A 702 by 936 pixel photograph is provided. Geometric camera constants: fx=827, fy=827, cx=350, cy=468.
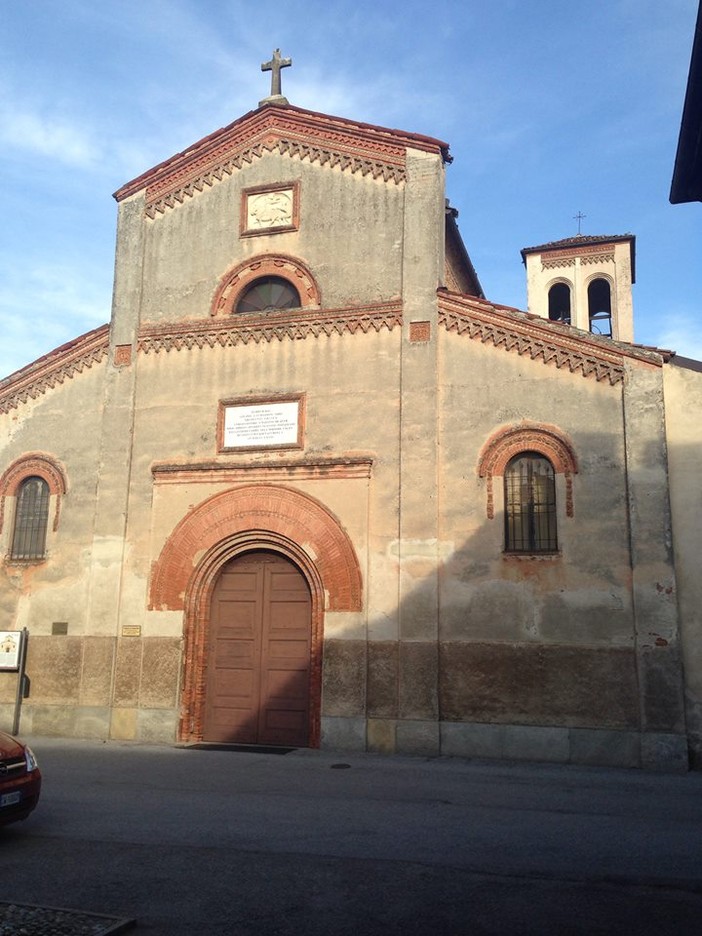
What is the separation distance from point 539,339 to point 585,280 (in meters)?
18.4

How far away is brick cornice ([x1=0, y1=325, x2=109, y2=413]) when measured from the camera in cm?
1596

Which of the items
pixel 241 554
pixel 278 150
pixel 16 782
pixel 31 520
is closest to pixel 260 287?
pixel 278 150

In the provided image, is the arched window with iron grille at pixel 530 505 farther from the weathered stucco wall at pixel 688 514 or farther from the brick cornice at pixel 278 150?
the brick cornice at pixel 278 150

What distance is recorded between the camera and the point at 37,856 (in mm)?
7031

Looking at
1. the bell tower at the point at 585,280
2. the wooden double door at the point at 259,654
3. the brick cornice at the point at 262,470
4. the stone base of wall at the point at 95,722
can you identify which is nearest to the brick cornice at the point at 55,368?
the brick cornice at the point at 262,470

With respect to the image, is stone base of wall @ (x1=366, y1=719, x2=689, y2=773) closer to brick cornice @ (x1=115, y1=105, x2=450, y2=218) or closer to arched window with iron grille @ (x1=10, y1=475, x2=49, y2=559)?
arched window with iron grille @ (x1=10, y1=475, x2=49, y2=559)

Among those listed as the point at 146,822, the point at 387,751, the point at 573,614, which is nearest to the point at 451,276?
the point at 573,614

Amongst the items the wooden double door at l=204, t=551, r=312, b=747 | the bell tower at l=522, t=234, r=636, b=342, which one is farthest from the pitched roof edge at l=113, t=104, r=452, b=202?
the bell tower at l=522, t=234, r=636, b=342

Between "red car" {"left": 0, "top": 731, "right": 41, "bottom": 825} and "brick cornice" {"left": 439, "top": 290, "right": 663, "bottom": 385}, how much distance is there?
9.33 m

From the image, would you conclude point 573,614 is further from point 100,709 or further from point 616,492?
point 100,709

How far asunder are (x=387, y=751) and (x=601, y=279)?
22511mm

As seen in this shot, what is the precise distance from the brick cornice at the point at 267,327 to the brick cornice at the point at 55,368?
94cm

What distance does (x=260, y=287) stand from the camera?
1559cm

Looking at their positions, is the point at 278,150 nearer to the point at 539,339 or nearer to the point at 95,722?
the point at 539,339
